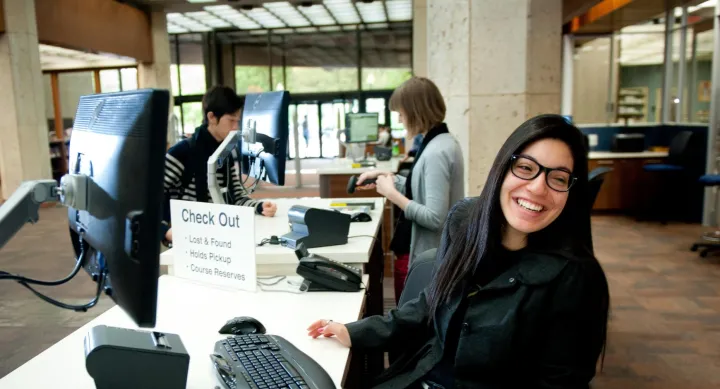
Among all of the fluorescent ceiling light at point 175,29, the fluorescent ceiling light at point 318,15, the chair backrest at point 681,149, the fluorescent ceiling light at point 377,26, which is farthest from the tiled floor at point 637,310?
the fluorescent ceiling light at point 377,26

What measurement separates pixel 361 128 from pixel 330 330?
507cm

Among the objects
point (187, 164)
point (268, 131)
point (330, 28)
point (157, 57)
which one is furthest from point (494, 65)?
point (330, 28)

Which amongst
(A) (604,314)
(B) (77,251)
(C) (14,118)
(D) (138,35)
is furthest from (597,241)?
(D) (138,35)

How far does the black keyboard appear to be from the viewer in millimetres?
1090

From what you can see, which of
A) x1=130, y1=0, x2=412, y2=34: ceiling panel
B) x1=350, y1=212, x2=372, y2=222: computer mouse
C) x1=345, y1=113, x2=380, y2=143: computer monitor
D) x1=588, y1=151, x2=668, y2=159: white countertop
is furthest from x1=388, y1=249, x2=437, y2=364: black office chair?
x1=130, y1=0, x2=412, y2=34: ceiling panel

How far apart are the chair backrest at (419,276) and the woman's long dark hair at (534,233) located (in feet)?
0.66

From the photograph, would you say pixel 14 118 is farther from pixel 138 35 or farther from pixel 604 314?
pixel 604 314

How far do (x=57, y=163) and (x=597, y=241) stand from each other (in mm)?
10862

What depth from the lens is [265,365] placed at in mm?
1162

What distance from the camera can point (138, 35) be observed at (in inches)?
457

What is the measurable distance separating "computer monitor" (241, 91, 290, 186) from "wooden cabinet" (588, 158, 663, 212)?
607 centimetres

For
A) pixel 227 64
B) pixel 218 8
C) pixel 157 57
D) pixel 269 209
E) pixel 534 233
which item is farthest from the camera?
pixel 227 64

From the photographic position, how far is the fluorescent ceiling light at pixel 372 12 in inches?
466

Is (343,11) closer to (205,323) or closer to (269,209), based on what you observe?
(269,209)
